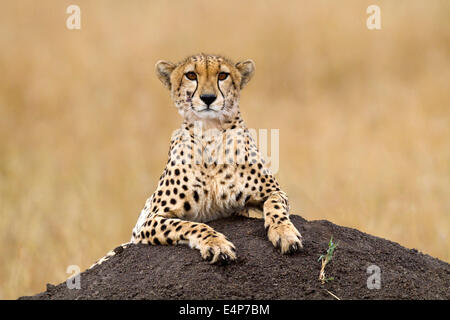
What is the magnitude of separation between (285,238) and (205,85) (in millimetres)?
908

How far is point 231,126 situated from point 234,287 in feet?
3.76

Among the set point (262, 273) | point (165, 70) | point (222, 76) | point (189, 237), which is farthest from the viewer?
point (165, 70)

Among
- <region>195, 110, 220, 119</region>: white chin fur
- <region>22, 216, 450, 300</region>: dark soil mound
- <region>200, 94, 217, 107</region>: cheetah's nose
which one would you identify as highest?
<region>200, 94, 217, 107</region>: cheetah's nose

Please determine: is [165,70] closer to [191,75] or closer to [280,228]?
[191,75]

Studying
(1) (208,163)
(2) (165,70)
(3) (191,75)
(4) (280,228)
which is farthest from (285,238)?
(2) (165,70)

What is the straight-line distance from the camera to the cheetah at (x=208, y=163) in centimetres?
391

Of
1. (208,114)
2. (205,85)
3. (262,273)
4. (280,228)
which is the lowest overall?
(262,273)

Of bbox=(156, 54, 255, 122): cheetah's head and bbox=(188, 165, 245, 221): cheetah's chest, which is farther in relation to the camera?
bbox=(188, 165, 245, 221): cheetah's chest

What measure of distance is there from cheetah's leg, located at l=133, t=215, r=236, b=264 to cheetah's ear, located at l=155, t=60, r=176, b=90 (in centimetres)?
82

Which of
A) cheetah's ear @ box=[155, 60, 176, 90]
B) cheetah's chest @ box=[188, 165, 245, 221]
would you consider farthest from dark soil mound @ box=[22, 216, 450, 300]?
cheetah's ear @ box=[155, 60, 176, 90]

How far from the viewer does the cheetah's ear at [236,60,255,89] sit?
4.27 meters

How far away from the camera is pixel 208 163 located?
408 centimetres

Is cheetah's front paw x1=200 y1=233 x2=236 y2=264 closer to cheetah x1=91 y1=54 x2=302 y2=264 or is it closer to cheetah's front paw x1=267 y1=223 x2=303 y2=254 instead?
cheetah's front paw x1=267 y1=223 x2=303 y2=254

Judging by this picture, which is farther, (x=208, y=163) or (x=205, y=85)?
(x=208, y=163)
